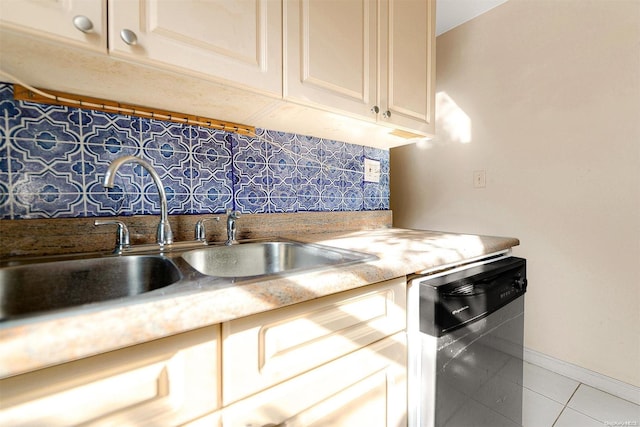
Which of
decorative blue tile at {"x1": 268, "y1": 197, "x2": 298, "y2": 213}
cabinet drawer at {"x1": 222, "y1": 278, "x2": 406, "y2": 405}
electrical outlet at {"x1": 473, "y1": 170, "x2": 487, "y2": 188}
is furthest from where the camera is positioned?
electrical outlet at {"x1": 473, "y1": 170, "x2": 487, "y2": 188}

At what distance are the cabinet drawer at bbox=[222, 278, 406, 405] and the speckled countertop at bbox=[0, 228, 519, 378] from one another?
43 mm

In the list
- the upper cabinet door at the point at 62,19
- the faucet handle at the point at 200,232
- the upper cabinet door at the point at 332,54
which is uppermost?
the upper cabinet door at the point at 332,54

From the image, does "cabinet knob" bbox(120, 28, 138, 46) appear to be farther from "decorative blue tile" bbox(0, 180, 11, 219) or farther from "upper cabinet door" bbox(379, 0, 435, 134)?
"upper cabinet door" bbox(379, 0, 435, 134)

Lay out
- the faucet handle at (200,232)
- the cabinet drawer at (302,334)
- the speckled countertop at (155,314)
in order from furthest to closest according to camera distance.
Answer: the faucet handle at (200,232), the cabinet drawer at (302,334), the speckled countertop at (155,314)

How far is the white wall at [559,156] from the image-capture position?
1.41m

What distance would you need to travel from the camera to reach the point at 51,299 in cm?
69

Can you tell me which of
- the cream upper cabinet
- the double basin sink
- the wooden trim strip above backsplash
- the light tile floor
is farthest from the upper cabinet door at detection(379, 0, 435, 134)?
the light tile floor

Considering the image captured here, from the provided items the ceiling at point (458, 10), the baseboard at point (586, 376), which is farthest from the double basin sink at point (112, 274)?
the ceiling at point (458, 10)

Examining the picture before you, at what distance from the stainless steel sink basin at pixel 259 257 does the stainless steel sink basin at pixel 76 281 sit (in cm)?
11

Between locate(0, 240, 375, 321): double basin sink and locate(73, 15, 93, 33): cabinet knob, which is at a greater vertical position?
locate(73, 15, 93, 33): cabinet knob

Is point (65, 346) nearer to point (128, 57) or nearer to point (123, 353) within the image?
point (123, 353)

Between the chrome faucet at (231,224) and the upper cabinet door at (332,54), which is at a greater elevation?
the upper cabinet door at (332,54)

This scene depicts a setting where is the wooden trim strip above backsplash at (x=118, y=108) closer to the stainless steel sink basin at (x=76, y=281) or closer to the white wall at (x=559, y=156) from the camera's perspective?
the stainless steel sink basin at (x=76, y=281)

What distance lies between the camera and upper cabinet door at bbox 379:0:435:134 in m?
1.13
